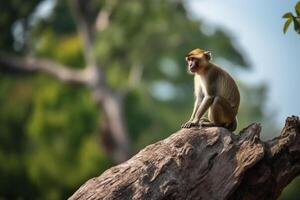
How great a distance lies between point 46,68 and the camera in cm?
4741

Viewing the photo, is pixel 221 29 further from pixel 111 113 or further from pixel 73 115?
pixel 73 115

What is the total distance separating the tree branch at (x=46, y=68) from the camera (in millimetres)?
46250

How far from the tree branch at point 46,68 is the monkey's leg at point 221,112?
105 ft

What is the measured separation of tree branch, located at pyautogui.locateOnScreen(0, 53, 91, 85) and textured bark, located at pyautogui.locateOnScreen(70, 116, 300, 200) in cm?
3348

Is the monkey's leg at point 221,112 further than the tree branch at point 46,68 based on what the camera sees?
No

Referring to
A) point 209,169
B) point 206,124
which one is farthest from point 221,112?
point 209,169

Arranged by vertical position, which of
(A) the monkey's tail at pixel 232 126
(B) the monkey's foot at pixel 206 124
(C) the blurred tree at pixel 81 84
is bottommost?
(B) the monkey's foot at pixel 206 124

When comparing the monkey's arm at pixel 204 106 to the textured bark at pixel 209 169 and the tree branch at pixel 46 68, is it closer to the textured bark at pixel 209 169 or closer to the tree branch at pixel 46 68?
the textured bark at pixel 209 169

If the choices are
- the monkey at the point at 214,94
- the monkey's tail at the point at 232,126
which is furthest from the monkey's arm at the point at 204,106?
the monkey's tail at the point at 232,126

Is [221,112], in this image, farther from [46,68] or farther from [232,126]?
[46,68]

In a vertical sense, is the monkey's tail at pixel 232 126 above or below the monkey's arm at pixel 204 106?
below

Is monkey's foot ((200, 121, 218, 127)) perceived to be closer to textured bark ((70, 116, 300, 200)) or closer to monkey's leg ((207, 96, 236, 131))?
monkey's leg ((207, 96, 236, 131))

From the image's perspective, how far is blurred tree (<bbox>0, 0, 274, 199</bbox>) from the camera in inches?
1778

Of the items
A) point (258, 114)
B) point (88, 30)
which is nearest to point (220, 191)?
point (88, 30)
